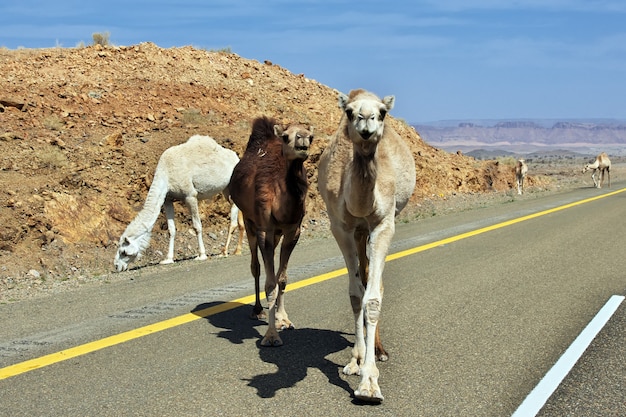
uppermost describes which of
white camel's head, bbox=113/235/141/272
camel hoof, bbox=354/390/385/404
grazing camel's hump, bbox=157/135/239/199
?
grazing camel's hump, bbox=157/135/239/199

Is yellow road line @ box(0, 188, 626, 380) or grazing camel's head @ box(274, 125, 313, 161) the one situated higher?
grazing camel's head @ box(274, 125, 313, 161)

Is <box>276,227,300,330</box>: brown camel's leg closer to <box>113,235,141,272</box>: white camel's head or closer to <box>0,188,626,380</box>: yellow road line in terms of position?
<box>0,188,626,380</box>: yellow road line

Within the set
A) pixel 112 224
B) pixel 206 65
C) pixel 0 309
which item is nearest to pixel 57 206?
pixel 112 224

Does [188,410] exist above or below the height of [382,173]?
below

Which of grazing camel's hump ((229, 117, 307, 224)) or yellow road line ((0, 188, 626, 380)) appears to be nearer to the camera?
yellow road line ((0, 188, 626, 380))

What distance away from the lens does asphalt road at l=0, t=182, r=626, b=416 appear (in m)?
5.29

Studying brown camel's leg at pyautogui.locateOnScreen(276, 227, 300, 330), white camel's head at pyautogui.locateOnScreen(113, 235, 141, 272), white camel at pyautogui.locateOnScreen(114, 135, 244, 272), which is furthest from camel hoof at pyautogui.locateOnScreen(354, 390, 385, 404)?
white camel at pyautogui.locateOnScreen(114, 135, 244, 272)

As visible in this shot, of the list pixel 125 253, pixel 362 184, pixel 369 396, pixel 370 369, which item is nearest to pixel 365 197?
pixel 362 184

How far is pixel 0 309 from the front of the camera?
8.88m

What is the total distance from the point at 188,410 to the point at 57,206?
12140 mm

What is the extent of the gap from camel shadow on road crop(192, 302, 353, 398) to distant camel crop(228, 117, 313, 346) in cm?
20

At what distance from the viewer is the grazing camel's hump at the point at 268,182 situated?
7.23 meters

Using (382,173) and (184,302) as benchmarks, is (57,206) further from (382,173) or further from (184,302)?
(382,173)

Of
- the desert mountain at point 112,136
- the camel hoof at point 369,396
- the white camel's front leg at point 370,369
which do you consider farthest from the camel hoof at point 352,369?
the desert mountain at point 112,136
